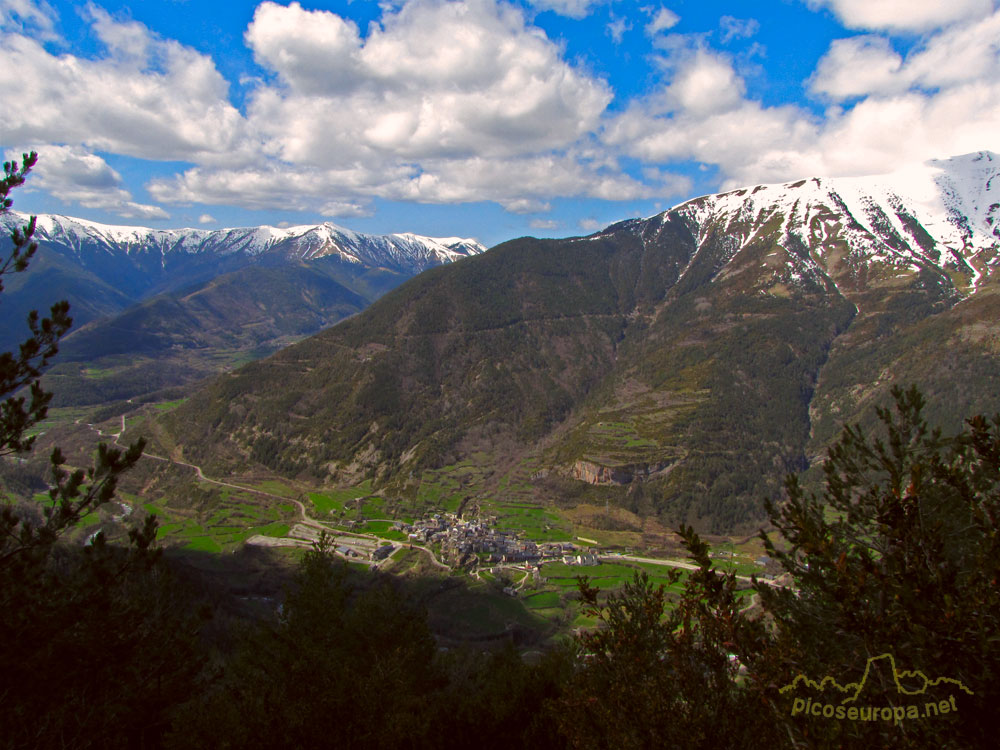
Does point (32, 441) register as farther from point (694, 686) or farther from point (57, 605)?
point (694, 686)

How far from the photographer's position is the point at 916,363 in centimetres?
11962

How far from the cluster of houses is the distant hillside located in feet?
70.2

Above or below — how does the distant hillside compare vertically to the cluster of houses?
above

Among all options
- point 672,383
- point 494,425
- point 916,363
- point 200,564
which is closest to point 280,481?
point 200,564

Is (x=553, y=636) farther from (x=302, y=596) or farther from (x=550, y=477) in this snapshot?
(x=550, y=477)

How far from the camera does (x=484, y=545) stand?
80375mm

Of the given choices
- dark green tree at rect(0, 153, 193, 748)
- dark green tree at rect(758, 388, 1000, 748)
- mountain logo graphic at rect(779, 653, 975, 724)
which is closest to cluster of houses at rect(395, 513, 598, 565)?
dark green tree at rect(0, 153, 193, 748)

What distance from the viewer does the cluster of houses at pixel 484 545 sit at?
76688 millimetres

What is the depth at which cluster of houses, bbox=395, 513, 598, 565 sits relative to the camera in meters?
76.7

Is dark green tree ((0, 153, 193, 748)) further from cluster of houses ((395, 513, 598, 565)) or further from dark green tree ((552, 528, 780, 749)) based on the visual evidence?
cluster of houses ((395, 513, 598, 565))

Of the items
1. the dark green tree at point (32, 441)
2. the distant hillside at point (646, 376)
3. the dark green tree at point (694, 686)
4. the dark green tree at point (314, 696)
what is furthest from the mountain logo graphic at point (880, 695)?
the distant hillside at point (646, 376)

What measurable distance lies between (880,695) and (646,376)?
147282 mm

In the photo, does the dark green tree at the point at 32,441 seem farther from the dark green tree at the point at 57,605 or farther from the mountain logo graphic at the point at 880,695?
the mountain logo graphic at the point at 880,695

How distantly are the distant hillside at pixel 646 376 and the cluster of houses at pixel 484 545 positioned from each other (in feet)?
70.2
